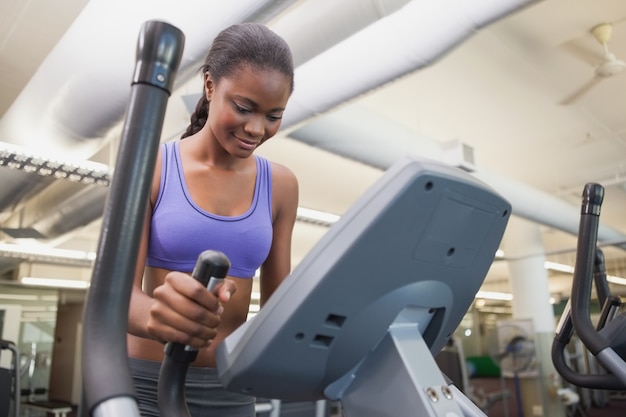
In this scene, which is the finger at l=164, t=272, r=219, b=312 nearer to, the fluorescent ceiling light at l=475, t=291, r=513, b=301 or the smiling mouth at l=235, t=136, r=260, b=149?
the smiling mouth at l=235, t=136, r=260, b=149

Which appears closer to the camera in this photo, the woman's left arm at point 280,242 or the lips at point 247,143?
Answer: the lips at point 247,143

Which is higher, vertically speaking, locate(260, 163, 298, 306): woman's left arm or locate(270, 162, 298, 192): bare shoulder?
A: locate(270, 162, 298, 192): bare shoulder

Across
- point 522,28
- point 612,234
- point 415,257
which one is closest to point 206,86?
point 415,257

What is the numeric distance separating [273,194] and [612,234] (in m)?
6.72

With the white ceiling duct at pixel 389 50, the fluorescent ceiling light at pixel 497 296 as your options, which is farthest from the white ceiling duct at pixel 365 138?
the fluorescent ceiling light at pixel 497 296

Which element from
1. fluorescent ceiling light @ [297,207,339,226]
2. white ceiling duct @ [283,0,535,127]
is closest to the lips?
white ceiling duct @ [283,0,535,127]

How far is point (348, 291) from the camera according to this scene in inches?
18.1

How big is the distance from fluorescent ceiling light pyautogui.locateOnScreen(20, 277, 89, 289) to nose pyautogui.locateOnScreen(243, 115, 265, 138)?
7835 millimetres

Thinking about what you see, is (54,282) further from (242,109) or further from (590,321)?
(242,109)

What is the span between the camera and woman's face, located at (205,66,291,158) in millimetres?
685

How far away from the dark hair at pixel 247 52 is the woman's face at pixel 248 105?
0.01 meters

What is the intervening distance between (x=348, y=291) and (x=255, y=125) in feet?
1.04

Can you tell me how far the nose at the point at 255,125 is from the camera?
70cm

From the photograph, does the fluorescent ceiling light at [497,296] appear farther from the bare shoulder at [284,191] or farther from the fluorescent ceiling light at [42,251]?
the bare shoulder at [284,191]
